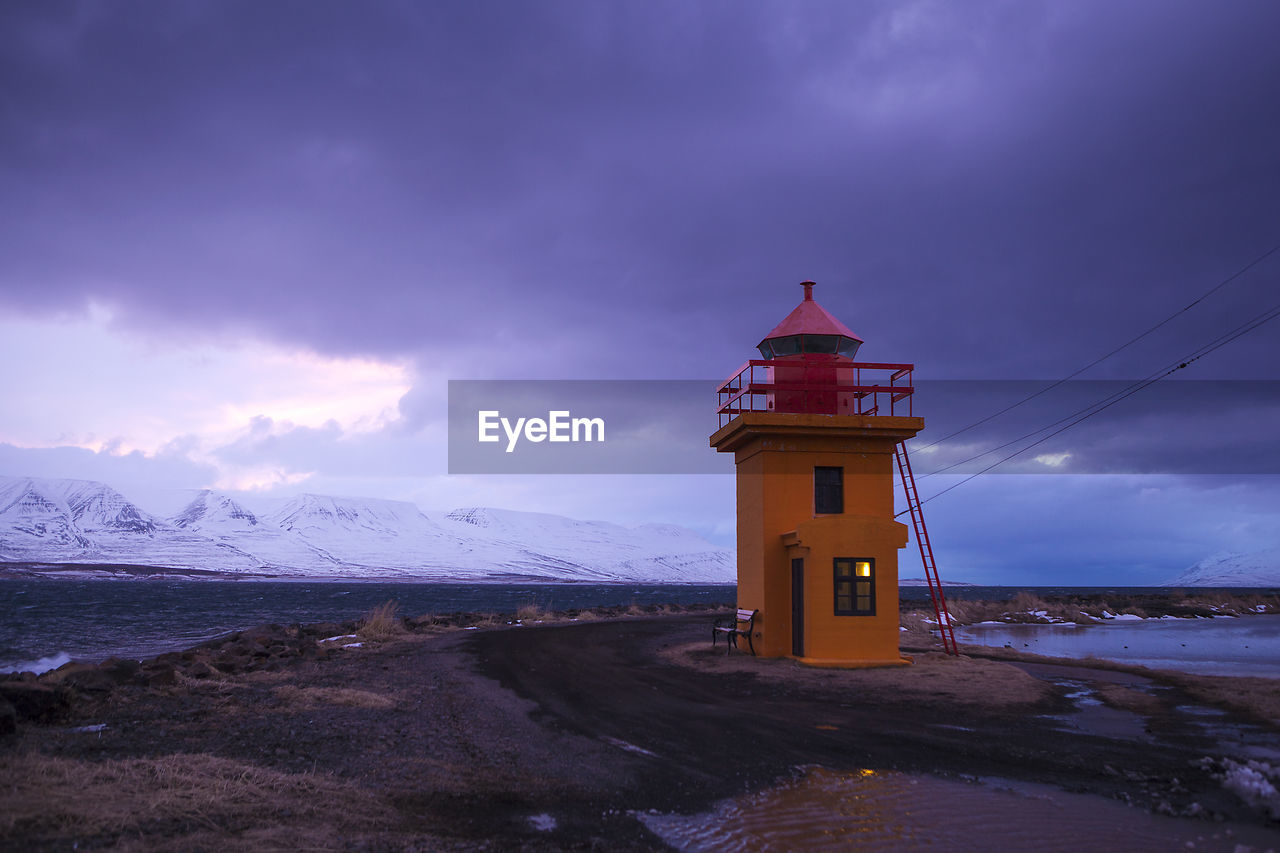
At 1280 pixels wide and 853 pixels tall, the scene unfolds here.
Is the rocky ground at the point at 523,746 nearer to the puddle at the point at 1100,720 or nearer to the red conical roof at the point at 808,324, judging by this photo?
the puddle at the point at 1100,720

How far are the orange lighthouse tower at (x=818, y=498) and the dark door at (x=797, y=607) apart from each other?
0.03 metres

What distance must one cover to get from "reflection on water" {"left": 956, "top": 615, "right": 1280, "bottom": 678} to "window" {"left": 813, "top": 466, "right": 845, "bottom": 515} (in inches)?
322

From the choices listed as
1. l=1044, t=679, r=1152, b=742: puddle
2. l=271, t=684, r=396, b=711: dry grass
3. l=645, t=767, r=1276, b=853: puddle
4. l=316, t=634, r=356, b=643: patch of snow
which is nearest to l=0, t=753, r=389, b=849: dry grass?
l=645, t=767, r=1276, b=853: puddle

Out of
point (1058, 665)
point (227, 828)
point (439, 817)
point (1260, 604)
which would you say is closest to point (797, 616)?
point (1058, 665)

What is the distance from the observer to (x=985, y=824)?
20.6 feet

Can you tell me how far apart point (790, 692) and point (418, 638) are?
15455 mm

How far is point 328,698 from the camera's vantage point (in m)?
11.6

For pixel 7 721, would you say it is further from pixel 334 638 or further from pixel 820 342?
pixel 334 638

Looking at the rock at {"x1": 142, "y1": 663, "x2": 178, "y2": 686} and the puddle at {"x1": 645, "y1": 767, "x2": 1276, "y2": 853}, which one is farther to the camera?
the rock at {"x1": 142, "y1": 663, "x2": 178, "y2": 686}

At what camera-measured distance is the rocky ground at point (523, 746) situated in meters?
5.79

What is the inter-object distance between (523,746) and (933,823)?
470 centimetres

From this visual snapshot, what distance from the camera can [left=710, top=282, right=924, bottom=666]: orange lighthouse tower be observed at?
1669cm

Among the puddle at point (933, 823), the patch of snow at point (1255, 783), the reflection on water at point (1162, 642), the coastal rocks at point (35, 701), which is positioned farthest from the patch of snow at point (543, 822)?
the reflection on water at point (1162, 642)

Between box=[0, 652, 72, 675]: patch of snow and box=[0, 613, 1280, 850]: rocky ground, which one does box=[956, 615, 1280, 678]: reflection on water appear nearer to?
box=[0, 613, 1280, 850]: rocky ground
